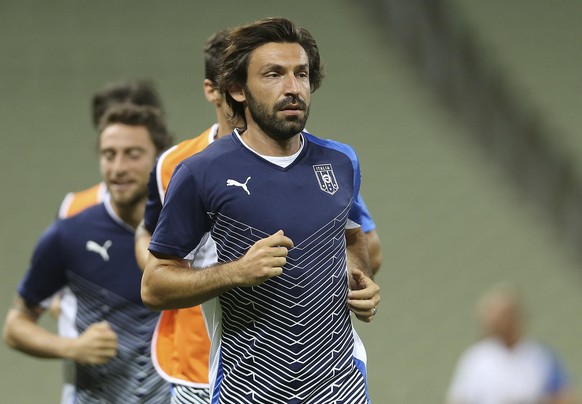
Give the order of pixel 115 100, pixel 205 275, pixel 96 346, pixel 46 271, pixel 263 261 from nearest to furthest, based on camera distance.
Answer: pixel 263 261
pixel 205 275
pixel 96 346
pixel 46 271
pixel 115 100

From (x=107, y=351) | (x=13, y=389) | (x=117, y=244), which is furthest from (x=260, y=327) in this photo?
(x=13, y=389)

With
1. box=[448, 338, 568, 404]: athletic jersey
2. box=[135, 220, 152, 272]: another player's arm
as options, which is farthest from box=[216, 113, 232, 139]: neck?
box=[448, 338, 568, 404]: athletic jersey

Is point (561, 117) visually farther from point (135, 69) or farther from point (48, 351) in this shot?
point (48, 351)

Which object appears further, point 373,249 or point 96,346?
point 96,346

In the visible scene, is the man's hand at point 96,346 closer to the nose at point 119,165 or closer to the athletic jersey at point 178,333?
the athletic jersey at point 178,333

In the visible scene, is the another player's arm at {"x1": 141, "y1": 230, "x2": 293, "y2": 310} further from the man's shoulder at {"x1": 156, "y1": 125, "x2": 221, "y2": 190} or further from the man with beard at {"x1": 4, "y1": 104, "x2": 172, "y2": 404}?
the man with beard at {"x1": 4, "y1": 104, "x2": 172, "y2": 404}

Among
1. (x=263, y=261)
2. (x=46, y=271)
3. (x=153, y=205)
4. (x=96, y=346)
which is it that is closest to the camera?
(x=263, y=261)

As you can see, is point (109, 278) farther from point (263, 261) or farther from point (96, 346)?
point (263, 261)

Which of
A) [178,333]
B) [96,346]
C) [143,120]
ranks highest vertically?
[143,120]

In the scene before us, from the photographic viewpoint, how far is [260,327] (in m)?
2.48

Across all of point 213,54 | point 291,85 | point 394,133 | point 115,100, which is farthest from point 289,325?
point 394,133

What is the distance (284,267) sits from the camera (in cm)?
244

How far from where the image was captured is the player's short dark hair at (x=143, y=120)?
149 inches

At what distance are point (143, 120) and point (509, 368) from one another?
3027mm
